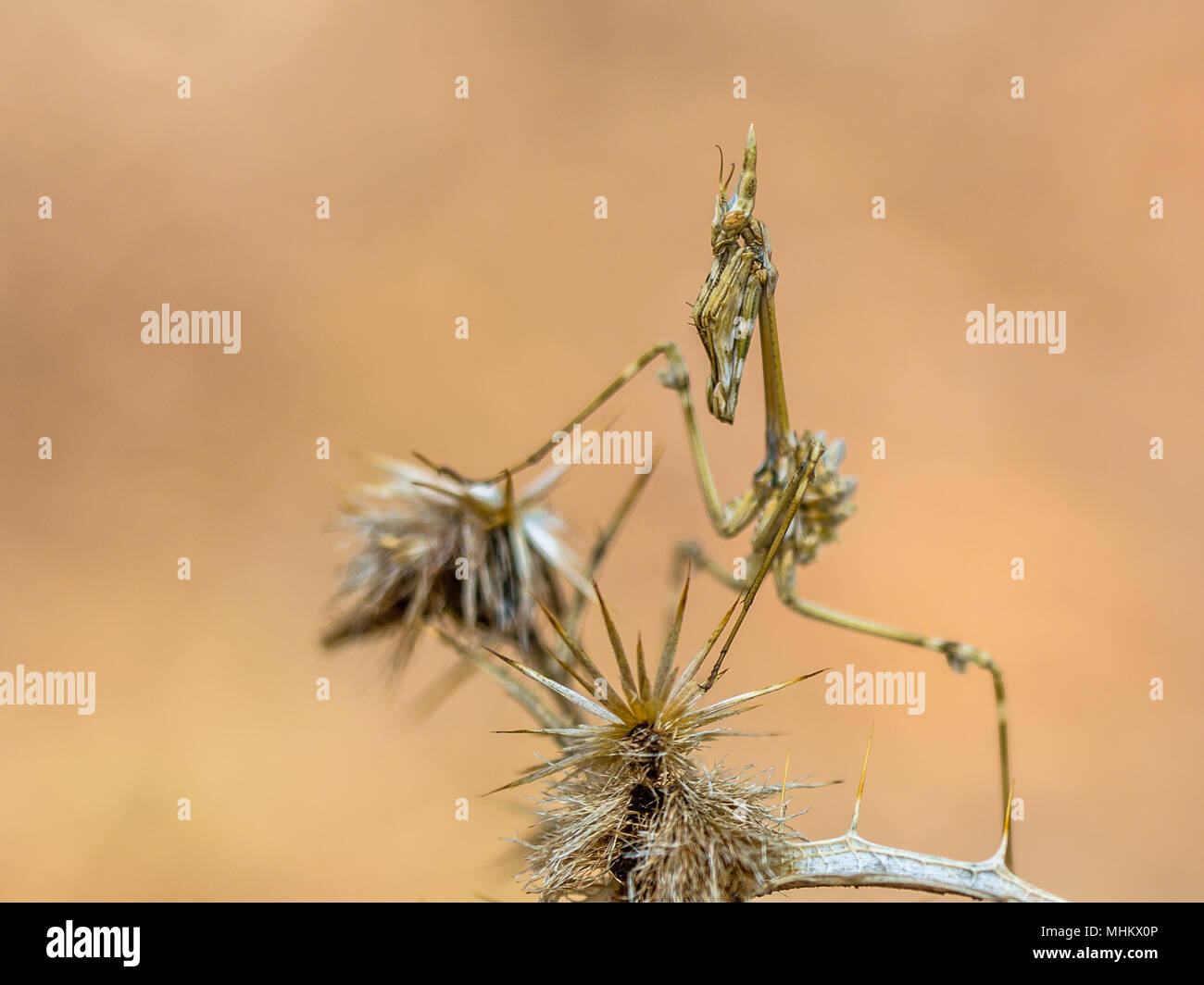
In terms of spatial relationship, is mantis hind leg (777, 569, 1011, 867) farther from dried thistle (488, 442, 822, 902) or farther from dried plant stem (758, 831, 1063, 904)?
dried thistle (488, 442, 822, 902)

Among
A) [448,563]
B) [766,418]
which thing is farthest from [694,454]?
[448,563]

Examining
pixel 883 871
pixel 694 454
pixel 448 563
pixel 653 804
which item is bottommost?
pixel 883 871

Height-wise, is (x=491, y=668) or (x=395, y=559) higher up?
(x=395, y=559)

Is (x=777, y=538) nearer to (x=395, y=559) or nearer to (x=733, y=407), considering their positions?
(x=733, y=407)

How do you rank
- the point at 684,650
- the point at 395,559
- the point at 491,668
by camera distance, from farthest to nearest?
the point at 684,650, the point at 395,559, the point at 491,668

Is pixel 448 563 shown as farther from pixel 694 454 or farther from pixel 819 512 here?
pixel 819 512
